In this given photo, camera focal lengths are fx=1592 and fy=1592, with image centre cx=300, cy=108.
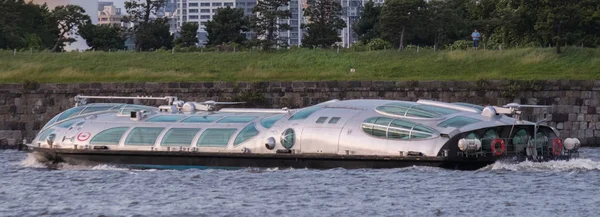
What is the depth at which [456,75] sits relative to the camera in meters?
76.8

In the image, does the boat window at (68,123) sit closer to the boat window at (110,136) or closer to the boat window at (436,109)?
the boat window at (110,136)

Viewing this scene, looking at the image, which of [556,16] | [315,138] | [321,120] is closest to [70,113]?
[321,120]

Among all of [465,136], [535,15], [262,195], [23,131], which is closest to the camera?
[262,195]

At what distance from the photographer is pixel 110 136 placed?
5272 cm

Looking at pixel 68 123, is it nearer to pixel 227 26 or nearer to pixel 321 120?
pixel 321 120

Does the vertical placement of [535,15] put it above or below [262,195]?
above

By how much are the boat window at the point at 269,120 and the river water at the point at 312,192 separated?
1632 mm

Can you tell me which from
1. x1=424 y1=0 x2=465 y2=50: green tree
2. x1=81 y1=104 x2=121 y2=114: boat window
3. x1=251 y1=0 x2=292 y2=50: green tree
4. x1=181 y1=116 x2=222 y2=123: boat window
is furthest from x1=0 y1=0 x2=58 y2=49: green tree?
x1=181 y1=116 x2=222 y2=123: boat window

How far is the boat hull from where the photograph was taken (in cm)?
4734

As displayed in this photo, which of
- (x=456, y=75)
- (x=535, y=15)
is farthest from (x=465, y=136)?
(x=535, y=15)

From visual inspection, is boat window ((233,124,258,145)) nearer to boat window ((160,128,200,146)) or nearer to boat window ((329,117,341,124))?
boat window ((160,128,200,146))

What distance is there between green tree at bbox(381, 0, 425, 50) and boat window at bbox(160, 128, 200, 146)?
48027mm

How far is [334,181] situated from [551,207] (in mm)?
7883

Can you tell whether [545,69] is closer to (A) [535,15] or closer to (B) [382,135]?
(A) [535,15]
